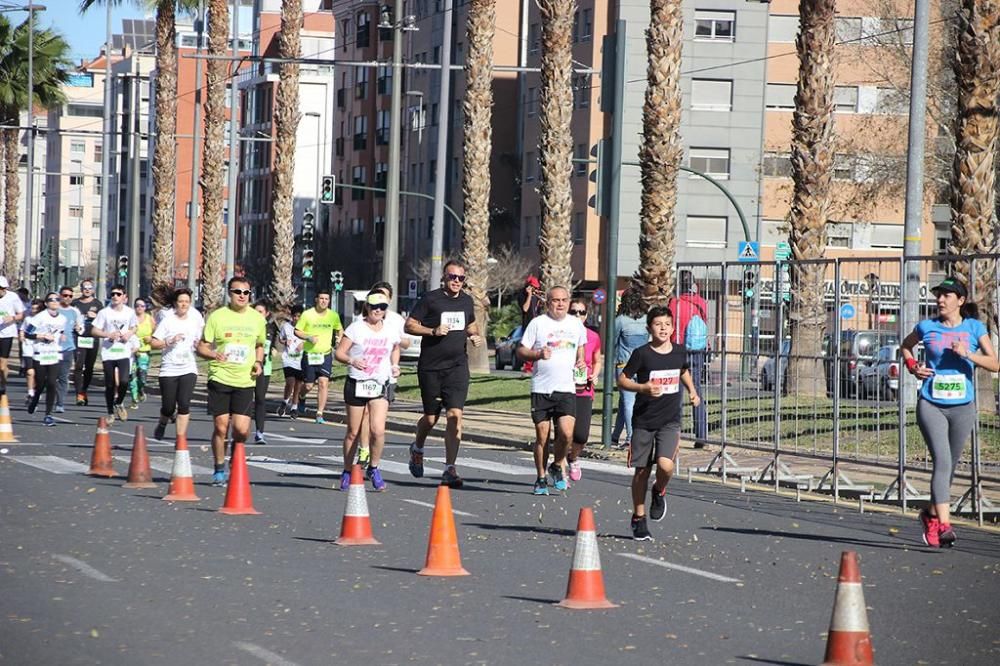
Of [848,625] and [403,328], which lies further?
[403,328]

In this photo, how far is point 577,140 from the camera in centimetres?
7544

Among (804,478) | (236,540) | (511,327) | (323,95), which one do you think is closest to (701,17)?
(511,327)

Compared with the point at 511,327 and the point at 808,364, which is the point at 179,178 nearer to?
the point at 511,327

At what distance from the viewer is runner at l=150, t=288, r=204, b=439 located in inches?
749

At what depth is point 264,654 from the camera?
8641 mm

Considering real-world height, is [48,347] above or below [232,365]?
below

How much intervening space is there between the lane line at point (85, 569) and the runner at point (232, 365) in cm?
510

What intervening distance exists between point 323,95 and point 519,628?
110899mm

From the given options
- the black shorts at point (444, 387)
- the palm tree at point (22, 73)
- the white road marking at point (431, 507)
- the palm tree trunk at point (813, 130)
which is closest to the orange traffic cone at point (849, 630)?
the white road marking at point (431, 507)

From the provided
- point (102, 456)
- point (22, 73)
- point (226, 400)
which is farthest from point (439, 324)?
point (22, 73)

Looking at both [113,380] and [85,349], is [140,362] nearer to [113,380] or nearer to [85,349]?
[85,349]

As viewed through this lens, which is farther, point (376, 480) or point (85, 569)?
point (376, 480)

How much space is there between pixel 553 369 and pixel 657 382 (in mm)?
3176

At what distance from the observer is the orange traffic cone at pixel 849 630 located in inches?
316
